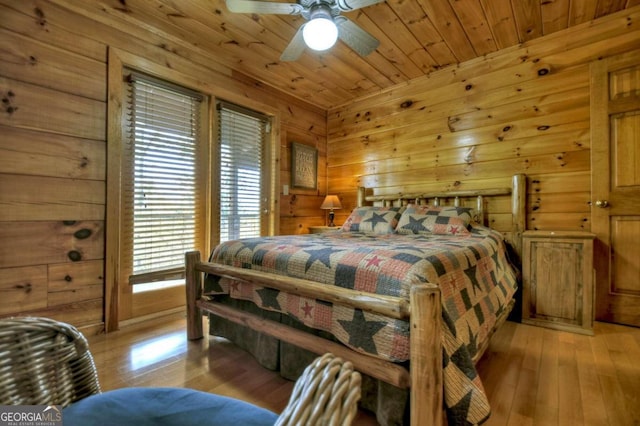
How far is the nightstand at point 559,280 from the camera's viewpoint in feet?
6.92

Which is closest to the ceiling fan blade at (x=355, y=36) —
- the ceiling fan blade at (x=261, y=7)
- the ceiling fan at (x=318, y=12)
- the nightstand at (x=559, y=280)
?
the ceiling fan at (x=318, y=12)

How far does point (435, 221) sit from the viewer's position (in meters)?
2.54

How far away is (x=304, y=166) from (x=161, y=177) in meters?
1.85

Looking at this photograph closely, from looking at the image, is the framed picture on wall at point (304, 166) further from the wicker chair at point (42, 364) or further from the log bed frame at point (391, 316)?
the wicker chair at point (42, 364)

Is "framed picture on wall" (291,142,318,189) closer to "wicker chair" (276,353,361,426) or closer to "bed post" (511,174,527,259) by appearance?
"bed post" (511,174,527,259)

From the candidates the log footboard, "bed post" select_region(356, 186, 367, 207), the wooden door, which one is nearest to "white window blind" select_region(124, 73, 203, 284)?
the log footboard

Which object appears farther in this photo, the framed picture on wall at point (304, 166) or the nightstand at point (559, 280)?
the framed picture on wall at point (304, 166)

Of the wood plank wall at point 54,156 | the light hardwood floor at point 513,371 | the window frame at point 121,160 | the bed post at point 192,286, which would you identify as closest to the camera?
the light hardwood floor at point 513,371

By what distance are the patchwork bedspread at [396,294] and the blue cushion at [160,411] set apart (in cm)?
66

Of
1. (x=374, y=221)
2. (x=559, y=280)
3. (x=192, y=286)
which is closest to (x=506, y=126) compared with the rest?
(x=559, y=280)

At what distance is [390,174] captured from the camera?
3.61m

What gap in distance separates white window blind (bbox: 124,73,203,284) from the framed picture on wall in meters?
1.30

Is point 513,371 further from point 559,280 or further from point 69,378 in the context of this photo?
point 69,378

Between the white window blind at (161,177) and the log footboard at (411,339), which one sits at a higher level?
the white window blind at (161,177)
